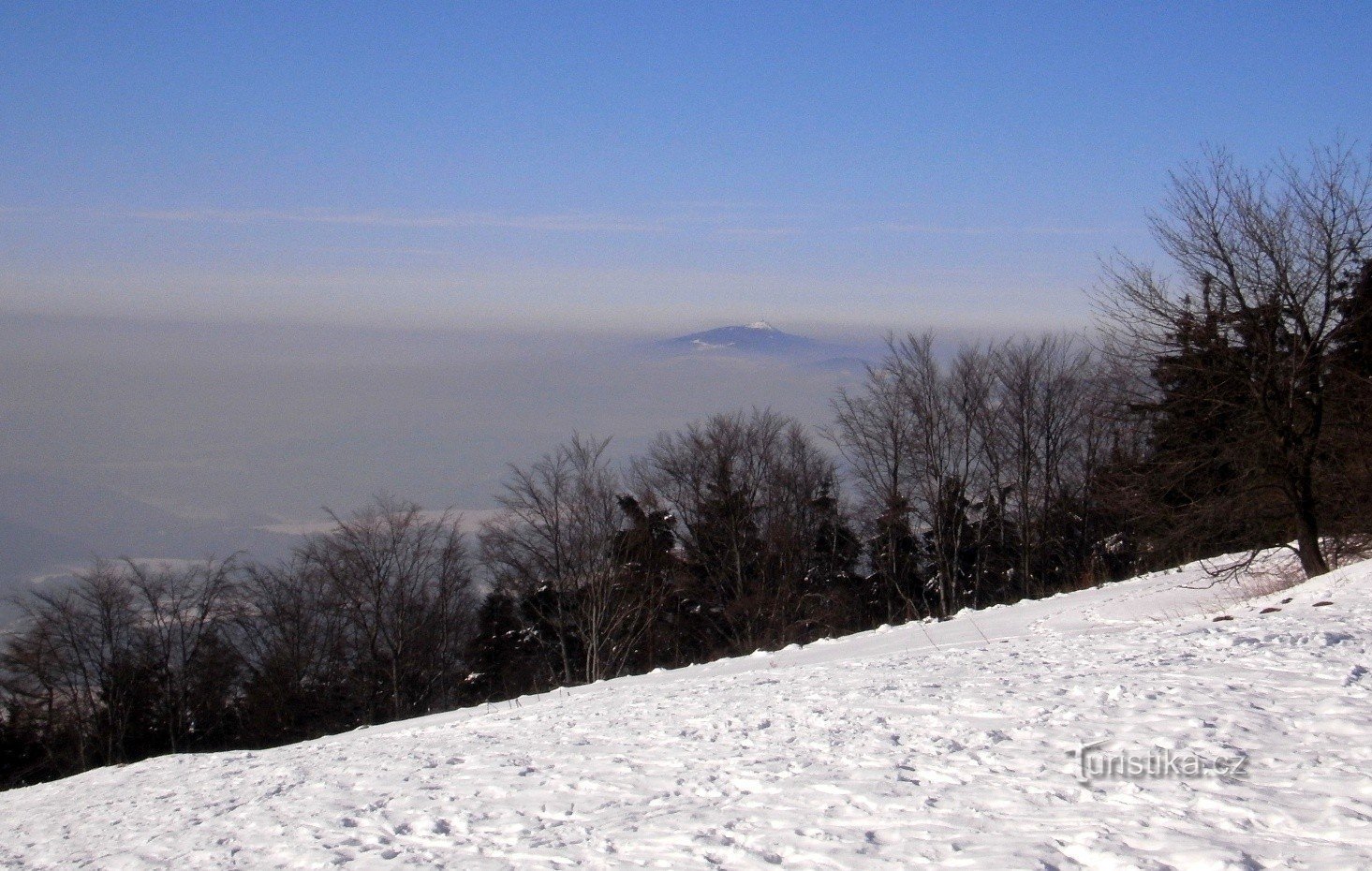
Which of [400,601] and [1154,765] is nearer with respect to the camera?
[1154,765]

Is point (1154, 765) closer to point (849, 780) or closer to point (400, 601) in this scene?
point (849, 780)

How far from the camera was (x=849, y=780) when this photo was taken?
6.76 m

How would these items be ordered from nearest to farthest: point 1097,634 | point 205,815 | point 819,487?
point 205,815
point 1097,634
point 819,487

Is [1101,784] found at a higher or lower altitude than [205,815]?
higher

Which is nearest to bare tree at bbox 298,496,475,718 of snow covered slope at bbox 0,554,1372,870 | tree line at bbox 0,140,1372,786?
tree line at bbox 0,140,1372,786

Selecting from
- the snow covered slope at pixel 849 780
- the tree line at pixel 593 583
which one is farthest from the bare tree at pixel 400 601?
the snow covered slope at pixel 849 780

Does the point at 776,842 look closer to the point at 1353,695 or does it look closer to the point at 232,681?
the point at 1353,695

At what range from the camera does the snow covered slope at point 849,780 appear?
215 inches

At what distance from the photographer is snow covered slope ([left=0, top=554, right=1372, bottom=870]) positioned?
5.46 meters

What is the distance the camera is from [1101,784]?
238 inches

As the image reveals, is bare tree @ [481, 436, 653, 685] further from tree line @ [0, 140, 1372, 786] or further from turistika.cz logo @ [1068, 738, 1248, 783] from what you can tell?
Result: turistika.cz logo @ [1068, 738, 1248, 783]

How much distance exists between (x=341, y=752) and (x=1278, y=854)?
8995 millimetres

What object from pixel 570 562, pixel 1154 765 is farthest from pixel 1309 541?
pixel 570 562

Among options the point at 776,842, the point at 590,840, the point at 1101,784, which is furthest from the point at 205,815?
the point at 1101,784
